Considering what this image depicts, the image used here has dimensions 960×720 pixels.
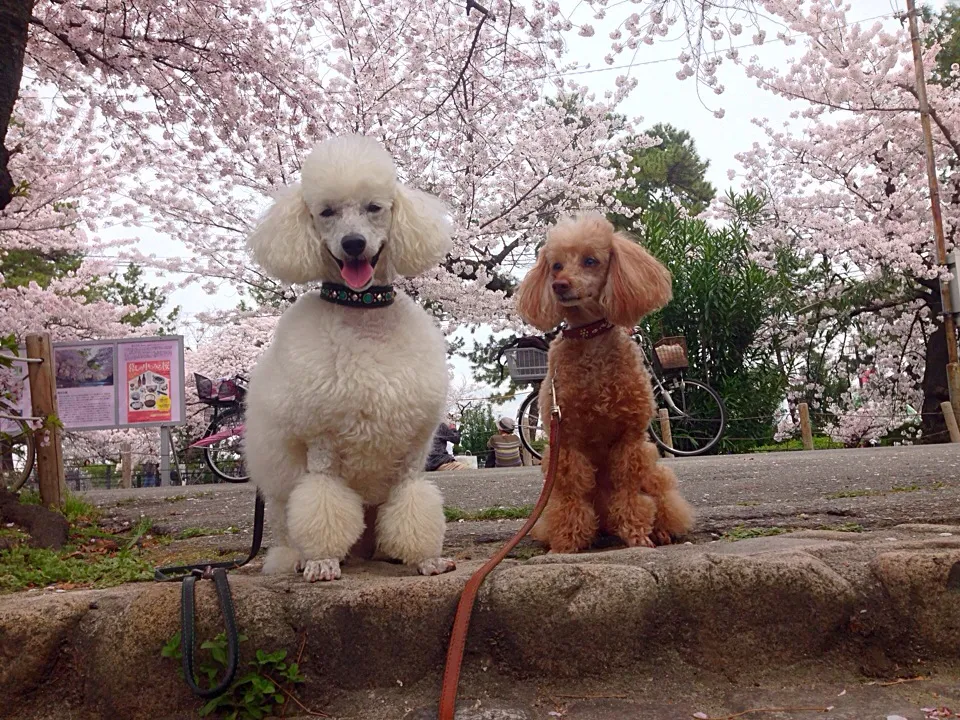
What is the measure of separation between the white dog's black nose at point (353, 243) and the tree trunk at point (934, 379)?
49.8 feet

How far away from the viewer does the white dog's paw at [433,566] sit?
2293 millimetres

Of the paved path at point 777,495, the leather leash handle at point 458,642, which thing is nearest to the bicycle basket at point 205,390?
the paved path at point 777,495

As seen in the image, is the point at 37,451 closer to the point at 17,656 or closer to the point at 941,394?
the point at 17,656

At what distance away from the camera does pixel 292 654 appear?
6.56 ft

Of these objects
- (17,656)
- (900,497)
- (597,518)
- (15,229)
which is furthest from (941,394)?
(15,229)

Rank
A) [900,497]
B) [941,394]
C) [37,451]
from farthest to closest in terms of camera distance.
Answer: [941,394] → [37,451] → [900,497]

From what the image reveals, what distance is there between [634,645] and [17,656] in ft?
5.34

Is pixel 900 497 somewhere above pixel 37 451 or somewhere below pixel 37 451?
below

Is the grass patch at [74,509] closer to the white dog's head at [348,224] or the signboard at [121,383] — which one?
the white dog's head at [348,224]

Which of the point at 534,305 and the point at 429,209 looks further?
the point at 534,305

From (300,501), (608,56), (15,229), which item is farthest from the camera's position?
(15,229)

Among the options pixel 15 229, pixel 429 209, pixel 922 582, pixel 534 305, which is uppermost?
pixel 15 229

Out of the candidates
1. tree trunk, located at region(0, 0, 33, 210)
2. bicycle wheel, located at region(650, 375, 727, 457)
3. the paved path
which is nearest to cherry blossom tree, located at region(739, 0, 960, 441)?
bicycle wheel, located at region(650, 375, 727, 457)

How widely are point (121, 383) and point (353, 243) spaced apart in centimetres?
1014
